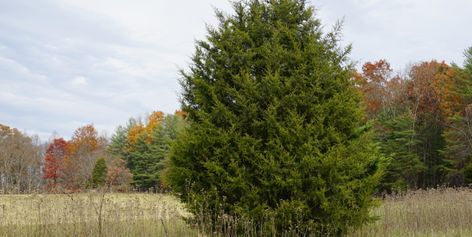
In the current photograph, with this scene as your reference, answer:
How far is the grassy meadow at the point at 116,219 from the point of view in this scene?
6746mm

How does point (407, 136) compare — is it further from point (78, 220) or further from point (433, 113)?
point (78, 220)

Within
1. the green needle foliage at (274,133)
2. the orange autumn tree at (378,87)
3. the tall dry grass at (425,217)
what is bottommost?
the tall dry grass at (425,217)

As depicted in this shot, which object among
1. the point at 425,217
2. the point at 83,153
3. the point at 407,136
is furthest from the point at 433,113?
the point at 83,153

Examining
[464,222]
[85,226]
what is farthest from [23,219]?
[464,222]

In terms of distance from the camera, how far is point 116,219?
701 centimetres

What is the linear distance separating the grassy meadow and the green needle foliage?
2.71 ft

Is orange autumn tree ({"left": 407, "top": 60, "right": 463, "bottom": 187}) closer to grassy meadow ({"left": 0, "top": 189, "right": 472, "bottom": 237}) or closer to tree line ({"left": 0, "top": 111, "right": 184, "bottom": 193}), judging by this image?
tree line ({"left": 0, "top": 111, "right": 184, "bottom": 193})

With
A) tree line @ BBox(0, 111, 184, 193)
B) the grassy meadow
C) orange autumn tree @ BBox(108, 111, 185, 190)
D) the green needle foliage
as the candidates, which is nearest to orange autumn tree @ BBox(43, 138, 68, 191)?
tree line @ BBox(0, 111, 184, 193)

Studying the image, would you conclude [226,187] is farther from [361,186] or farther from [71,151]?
[71,151]

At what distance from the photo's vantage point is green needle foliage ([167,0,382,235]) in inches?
263

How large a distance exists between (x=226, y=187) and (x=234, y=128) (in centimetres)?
91

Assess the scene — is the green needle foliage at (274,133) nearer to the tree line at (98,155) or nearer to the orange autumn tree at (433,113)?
the orange autumn tree at (433,113)

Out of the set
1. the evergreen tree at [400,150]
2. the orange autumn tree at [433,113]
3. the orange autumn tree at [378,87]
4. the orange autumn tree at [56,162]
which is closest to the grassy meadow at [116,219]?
the evergreen tree at [400,150]

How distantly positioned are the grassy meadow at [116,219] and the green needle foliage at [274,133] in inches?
32.5
